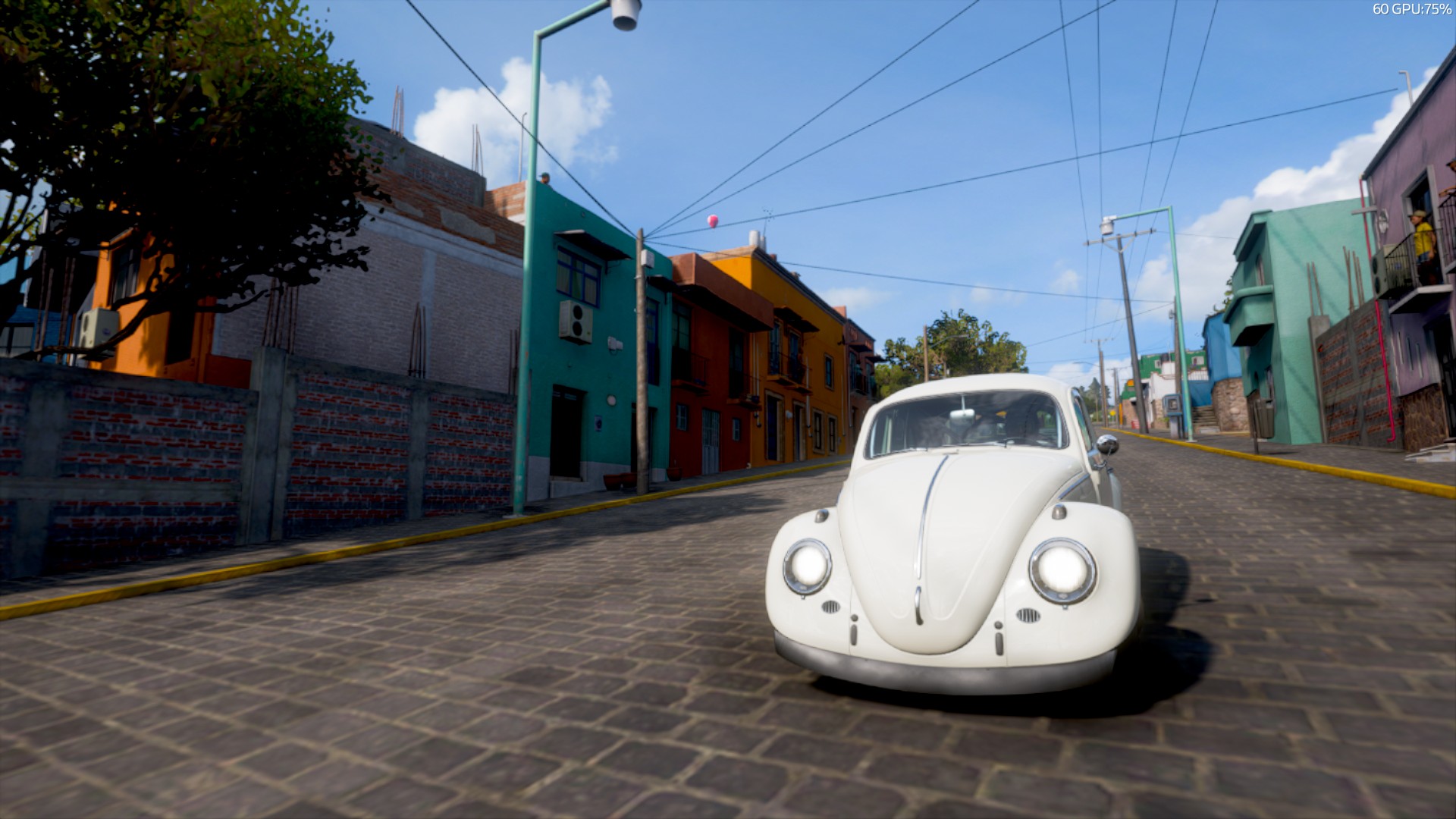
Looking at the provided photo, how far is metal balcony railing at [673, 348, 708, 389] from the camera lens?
74.5ft

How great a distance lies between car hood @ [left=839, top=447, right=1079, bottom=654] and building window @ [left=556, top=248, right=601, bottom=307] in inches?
645

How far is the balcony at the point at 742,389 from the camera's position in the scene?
86.9 ft

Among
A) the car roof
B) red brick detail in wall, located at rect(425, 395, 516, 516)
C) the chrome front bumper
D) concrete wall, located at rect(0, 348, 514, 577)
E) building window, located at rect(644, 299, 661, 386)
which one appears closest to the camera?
the chrome front bumper

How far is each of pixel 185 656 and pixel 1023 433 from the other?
5450mm

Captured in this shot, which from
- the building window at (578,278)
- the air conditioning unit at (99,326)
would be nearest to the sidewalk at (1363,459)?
the building window at (578,278)

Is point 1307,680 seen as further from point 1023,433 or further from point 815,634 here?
point 815,634

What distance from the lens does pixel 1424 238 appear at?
14258 mm

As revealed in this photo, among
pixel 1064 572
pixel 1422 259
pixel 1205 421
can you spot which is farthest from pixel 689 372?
pixel 1205 421

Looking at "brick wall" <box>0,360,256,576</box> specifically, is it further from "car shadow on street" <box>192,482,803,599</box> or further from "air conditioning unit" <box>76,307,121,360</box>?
"air conditioning unit" <box>76,307,121,360</box>

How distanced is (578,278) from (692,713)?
17672 mm

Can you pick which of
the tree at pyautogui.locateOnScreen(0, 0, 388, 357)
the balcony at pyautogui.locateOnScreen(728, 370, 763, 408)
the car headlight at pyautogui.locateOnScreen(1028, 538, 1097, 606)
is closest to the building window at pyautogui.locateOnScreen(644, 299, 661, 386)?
the balcony at pyautogui.locateOnScreen(728, 370, 763, 408)

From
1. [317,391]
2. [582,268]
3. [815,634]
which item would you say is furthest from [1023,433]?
[582,268]

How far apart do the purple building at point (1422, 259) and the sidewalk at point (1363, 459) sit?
1.11m

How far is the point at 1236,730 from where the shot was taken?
2562mm
